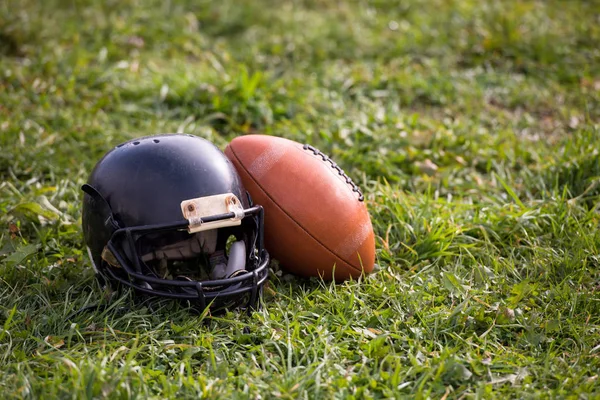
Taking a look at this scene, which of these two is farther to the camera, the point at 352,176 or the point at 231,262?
the point at 352,176

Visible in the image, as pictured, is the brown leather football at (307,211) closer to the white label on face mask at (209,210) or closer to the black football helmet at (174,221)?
the black football helmet at (174,221)

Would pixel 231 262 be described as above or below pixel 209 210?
below

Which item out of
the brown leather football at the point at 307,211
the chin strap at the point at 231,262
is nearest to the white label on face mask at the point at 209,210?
the chin strap at the point at 231,262

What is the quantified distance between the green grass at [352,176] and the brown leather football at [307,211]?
12cm

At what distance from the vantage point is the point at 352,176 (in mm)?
3938

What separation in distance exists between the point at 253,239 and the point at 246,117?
196 centimetres

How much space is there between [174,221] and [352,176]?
5.15 ft

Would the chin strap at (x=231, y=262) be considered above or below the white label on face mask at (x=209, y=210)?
below

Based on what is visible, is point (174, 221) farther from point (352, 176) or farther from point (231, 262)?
point (352, 176)

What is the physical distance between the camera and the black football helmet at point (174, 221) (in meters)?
2.61

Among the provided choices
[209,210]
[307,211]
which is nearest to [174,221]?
[209,210]

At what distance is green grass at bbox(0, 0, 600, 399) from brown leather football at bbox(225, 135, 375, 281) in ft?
0.41

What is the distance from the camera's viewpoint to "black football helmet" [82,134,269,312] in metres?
2.61

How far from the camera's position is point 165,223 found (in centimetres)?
259
